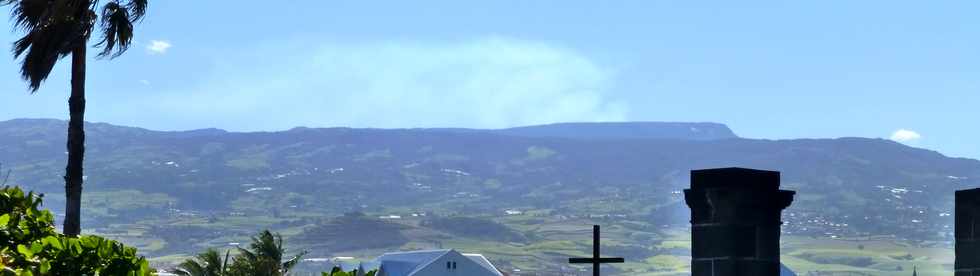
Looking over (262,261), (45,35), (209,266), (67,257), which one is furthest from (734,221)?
(262,261)

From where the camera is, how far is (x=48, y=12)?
38.1m

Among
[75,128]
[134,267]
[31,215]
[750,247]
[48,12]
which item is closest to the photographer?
[750,247]

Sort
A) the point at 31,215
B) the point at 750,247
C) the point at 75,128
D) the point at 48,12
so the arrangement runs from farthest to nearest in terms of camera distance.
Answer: the point at 75,128 → the point at 48,12 → the point at 31,215 → the point at 750,247

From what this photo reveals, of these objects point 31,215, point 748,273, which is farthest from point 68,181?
point 748,273

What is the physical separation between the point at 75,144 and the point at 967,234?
2601cm

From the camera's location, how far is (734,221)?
1513cm

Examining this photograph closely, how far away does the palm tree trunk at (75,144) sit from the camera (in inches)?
1510

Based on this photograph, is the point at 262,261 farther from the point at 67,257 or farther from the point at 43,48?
the point at 67,257

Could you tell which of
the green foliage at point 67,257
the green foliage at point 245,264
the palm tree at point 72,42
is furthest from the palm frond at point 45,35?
the green foliage at point 245,264

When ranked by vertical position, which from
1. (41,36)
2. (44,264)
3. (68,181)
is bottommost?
(44,264)

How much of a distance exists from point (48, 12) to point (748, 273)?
26012mm

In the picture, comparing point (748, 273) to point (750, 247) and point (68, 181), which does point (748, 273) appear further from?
point (68, 181)

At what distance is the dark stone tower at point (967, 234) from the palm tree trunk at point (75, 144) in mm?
22622

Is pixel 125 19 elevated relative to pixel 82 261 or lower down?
elevated
